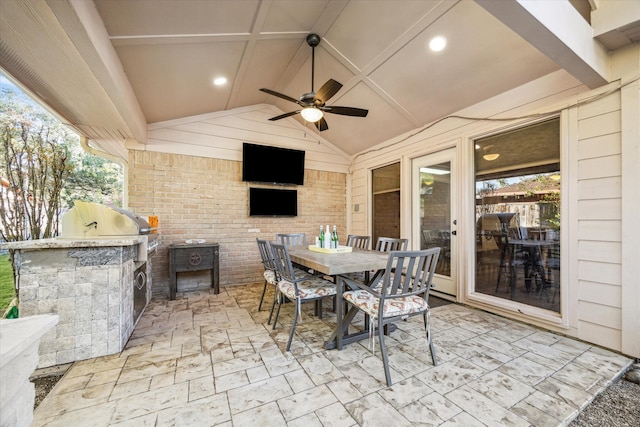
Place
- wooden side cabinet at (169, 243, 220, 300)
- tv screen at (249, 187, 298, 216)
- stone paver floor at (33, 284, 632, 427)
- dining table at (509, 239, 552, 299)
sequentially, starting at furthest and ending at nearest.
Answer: tv screen at (249, 187, 298, 216), wooden side cabinet at (169, 243, 220, 300), dining table at (509, 239, 552, 299), stone paver floor at (33, 284, 632, 427)

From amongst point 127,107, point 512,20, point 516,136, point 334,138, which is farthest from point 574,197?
point 127,107

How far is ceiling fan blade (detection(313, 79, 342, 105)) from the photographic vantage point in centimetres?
255

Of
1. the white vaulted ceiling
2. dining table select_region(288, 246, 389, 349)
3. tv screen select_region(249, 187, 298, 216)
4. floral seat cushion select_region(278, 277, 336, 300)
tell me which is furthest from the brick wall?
dining table select_region(288, 246, 389, 349)

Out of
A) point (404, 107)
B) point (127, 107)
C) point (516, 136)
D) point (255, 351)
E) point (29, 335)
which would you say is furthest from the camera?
point (404, 107)

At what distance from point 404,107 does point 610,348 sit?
3.31 meters

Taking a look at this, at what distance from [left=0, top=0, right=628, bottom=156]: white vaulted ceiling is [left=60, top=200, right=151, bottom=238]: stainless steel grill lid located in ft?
3.51

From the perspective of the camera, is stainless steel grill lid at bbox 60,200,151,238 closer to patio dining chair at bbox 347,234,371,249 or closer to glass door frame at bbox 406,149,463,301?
patio dining chair at bbox 347,234,371,249

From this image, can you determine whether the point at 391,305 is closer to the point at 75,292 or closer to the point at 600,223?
the point at 600,223

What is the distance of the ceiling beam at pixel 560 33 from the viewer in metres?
1.57

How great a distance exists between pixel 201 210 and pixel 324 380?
3.30 metres

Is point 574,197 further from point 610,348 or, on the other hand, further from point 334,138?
point 334,138

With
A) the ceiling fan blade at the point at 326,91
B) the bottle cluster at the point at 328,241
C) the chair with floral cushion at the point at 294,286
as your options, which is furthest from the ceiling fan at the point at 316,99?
the chair with floral cushion at the point at 294,286

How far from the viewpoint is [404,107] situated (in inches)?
143

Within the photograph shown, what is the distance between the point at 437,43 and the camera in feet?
8.59
